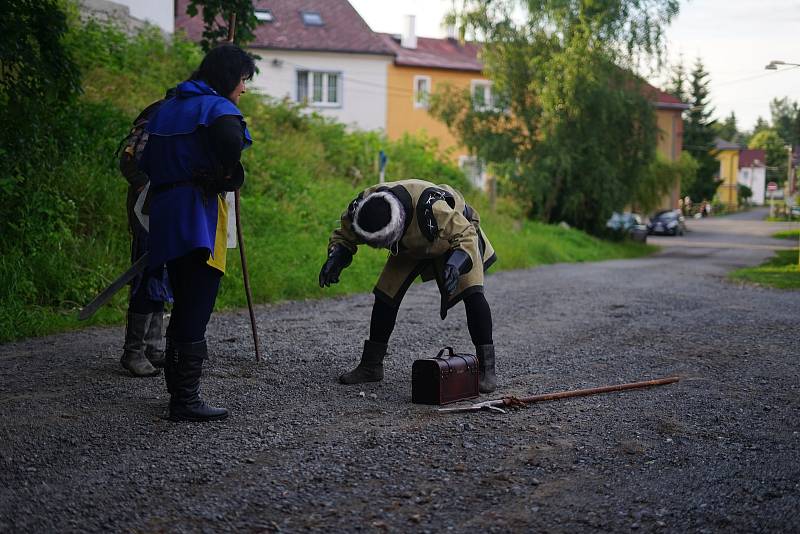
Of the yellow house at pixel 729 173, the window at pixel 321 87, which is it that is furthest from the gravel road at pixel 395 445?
the yellow house at pixel 729 173

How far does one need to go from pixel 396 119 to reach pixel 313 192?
22.2 meters

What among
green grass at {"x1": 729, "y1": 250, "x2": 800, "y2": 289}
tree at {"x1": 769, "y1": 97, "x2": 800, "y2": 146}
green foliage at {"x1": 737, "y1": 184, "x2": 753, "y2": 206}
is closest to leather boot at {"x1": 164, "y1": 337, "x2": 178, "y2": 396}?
green grass at {"x1": 729, "y1": 250, "x2": 800, "y2": 289}

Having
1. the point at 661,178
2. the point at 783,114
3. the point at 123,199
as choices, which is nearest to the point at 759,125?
the point at 783,114

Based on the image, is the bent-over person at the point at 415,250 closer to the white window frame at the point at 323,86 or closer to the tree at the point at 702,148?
the white window frame at the point at 323,86

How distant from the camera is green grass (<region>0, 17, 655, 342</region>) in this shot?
9.25 meters

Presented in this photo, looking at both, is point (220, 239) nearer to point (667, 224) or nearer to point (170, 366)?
point (170, 366)

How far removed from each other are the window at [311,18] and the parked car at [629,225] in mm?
14811

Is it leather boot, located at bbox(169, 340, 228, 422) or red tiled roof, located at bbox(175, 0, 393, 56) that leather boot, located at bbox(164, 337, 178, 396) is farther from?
red tiled roof, located at bbox(175, 0, 393, 56)

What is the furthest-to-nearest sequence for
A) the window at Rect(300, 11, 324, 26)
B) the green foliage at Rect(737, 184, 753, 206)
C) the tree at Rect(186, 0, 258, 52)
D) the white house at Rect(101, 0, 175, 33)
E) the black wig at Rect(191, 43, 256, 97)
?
the green foliage at Rect(737, 184, 753, 206), the window at Rect(300, 11, 324, 26), the white house at Rect(101, 0, 175, 33), the tree at Rect(186, 0, 258, 52), the black wig at Rect(191, 43, 256, 97)

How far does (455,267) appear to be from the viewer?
5520 millimetres

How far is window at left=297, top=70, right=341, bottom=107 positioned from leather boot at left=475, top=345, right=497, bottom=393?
3290 cm

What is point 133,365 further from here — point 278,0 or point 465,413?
point 278,0

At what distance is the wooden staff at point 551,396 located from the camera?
5.27m

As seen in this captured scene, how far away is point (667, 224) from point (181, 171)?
4589cm
